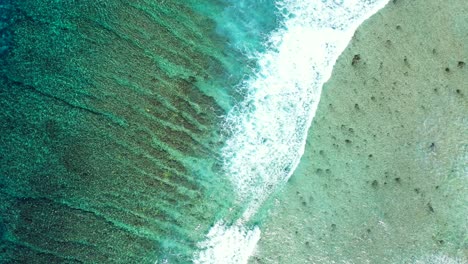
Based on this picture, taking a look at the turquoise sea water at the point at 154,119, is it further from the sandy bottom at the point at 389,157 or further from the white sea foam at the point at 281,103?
the sandy bottom at the point at 389,157

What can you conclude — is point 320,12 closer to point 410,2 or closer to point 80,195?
point 410,2

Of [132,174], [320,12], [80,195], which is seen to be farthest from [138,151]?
[320,12]

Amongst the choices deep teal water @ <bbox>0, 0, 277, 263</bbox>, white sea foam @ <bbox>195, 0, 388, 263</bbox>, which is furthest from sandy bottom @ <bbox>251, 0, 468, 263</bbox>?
deep teal water @ <bbox>0, 0, 277, 263</bbox>

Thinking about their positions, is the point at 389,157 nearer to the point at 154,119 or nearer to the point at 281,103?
the point at 281,103

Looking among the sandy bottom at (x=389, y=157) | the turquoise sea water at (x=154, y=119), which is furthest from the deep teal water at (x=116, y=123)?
the sandy bottom at (x=389, y=157)

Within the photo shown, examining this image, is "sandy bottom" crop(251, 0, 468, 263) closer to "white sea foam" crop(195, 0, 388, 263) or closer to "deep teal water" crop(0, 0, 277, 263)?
"white sea foam" crop(195, 0, 388, 263)

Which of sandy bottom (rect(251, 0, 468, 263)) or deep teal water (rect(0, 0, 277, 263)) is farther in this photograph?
sandy bottom (rect(251, 0, 468, 263))
